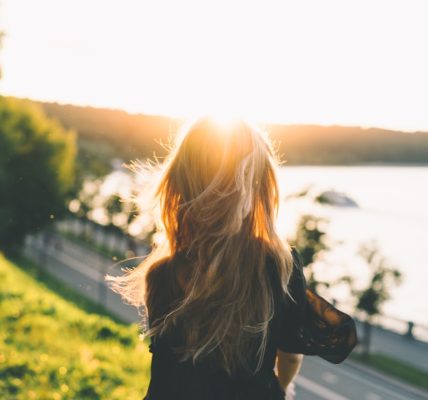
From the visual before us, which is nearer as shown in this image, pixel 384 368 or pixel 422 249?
pixel 384 368

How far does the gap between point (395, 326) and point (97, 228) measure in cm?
2566

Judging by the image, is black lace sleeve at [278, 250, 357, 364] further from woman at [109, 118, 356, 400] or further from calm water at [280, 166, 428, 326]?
calm water at [280, 166, 428, 326]

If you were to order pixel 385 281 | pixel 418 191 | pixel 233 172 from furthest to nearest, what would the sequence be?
pixel 418 191 < pixel 385 281 < pixel 233 172

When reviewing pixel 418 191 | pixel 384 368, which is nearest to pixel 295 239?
pixel 384 368

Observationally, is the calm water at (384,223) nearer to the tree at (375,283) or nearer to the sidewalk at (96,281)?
the tree at (375,283)

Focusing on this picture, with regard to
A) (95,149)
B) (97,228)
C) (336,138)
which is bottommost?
(97,228)

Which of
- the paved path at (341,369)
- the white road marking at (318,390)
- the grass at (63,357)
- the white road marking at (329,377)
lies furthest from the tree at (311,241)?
the grass at (63,357)

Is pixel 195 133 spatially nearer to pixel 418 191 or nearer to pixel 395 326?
pixel 395 326

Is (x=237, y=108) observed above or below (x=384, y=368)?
above

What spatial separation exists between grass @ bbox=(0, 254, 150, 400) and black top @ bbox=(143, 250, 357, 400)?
9.01ft

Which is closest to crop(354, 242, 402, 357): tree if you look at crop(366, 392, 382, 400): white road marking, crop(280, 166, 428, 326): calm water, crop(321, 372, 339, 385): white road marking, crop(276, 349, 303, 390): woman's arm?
crop(280, 166, 428, 326): calm water

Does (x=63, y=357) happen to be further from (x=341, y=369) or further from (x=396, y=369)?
(x=396, y=369)

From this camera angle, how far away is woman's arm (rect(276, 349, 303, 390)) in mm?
1817

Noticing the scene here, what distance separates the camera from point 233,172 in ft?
5.39
